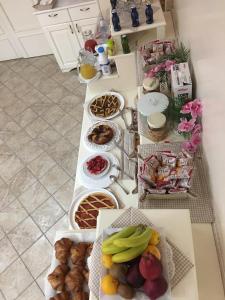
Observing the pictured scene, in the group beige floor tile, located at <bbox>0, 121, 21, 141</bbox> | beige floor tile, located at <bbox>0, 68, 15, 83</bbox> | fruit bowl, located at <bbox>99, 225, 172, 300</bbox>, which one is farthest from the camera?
beige floor tile, located at <bbox>0, 68, 15, 83</bbox>

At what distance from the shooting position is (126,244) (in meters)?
0.74

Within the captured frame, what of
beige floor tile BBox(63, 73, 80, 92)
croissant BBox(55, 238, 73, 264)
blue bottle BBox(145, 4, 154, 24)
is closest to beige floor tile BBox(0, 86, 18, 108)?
beige floor tile BBox(63, 73, 80, 92)

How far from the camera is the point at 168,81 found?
4.67 ft

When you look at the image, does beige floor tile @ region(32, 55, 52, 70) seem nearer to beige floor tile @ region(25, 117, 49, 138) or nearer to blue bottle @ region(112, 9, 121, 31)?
beige floor tile @ region(25, 117, 49, 138)

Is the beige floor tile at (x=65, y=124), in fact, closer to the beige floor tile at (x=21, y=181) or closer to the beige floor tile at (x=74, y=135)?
the beige floor tile at (x=74, y=135)

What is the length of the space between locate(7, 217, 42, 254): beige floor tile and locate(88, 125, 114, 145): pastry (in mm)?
873

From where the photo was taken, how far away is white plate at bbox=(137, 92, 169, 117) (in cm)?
131

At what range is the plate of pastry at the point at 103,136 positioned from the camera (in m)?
1.61

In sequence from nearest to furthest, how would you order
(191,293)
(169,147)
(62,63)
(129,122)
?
(191,293)
(169,147)
(129,122)
(62,63)

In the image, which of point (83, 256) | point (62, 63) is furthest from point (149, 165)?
point (62, 63)

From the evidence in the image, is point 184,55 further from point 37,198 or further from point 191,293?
point 37,198

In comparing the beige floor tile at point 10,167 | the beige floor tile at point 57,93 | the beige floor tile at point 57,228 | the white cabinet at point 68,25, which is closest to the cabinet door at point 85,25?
the white cabinet at point 68,25

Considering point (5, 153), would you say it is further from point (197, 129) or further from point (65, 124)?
point (197, 129)

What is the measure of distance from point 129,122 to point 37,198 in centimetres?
101
